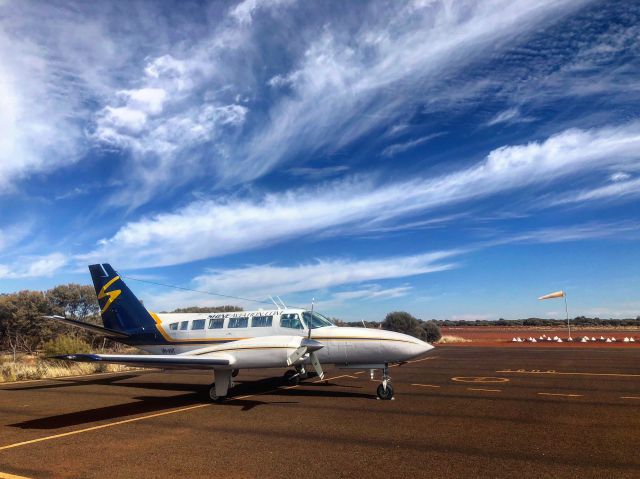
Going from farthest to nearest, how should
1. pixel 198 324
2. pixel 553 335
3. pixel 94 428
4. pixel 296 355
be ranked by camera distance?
pixel 553 335
pixel 198 324
pixel 296 355
pixel 94 428

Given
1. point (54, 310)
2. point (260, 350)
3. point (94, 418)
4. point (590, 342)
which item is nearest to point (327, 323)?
point (260, 350)

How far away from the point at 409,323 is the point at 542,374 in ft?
77.1

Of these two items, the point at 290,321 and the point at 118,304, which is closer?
the point at 290,321

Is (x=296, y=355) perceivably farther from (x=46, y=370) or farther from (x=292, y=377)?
(x=46, y=370)

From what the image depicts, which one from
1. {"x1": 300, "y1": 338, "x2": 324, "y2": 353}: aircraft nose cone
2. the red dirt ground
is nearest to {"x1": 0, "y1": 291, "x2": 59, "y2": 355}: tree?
{"x1": 300, "y1": 338, "x2": 324, "y2": 353}: aircraft nose cone

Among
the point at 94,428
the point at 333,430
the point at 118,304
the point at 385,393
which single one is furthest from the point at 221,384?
the point at 118,304

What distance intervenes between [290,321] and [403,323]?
94.7ft

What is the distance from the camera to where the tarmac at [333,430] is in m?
7.23

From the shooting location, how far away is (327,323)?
1576cm

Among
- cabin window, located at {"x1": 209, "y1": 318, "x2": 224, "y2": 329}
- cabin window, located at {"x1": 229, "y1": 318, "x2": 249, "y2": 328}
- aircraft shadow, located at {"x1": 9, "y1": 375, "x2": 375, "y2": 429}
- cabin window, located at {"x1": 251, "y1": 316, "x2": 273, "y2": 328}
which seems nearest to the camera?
aircraft shadow, located at {"x1": 9, "y1": 375, "x2": 375, "y2": 429}

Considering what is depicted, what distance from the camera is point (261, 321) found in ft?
52.5

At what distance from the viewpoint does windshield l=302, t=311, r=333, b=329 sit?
15.3m

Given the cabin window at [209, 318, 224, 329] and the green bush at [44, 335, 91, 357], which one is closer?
the cabin window at [209, 318, 224, 329]

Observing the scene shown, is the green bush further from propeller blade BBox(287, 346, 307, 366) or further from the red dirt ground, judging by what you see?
the red dirt ground
